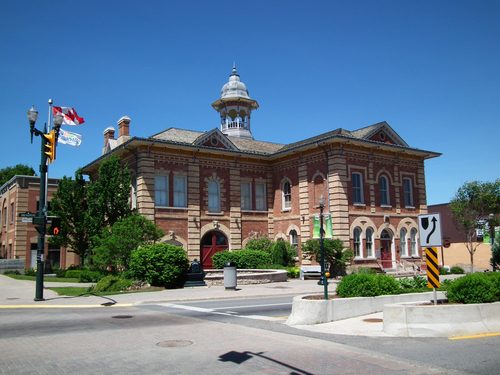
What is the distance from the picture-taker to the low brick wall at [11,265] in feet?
133

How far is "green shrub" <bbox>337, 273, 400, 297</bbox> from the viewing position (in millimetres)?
13844

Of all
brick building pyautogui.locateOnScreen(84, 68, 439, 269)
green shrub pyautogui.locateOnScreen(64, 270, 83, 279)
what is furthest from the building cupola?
green shrub pyautogui.locateOnScreen(64, 270, 83, 279)

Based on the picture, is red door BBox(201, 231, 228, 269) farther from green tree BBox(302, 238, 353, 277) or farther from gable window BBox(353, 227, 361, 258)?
gable window BBox(353, 227, 361, 258)

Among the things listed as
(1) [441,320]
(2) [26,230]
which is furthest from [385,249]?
(2) [26,230]

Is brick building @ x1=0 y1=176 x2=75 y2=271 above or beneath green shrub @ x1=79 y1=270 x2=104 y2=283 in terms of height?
above

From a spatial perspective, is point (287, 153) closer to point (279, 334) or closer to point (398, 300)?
point (398, 300)

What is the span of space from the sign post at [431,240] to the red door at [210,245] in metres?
24.0

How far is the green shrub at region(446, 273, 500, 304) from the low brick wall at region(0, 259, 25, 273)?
3737cm

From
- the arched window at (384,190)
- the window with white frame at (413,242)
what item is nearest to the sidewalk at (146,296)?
the arched window at (384,190)

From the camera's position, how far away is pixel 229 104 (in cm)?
4622

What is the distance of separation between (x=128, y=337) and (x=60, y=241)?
87.5 ft

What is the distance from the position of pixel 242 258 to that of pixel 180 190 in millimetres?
6256

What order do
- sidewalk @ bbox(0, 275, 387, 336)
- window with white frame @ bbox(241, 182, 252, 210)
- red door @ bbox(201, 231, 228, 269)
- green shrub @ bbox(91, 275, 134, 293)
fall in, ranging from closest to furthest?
1. sidewalk @ bbox(0, 275, 387, 336)
2. green shrub @ bbox(91, 275, 134, 293)
3. red door @ bbox(201, 231, 228, 269)
4. window with white frame @ bbox(241, 182, 252, 210)

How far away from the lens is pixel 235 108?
1817 inches
